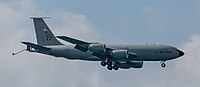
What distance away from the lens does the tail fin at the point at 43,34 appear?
106 meters

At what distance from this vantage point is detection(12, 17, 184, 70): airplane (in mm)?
92688

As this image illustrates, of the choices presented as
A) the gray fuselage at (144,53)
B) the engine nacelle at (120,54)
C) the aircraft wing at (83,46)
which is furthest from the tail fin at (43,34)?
the engine nacelle at (120,54)

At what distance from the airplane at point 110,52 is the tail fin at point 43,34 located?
344 mm

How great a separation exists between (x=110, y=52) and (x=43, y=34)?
18.8 m

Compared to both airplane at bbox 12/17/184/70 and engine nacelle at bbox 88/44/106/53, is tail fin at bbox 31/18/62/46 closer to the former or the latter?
airplane at bbox 12/17/184/70

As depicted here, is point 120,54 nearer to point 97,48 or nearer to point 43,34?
point 97,48

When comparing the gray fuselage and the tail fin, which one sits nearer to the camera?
the gray fuselage

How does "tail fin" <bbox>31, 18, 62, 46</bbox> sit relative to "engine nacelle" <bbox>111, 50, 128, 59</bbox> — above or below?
above

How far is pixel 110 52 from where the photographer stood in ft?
311

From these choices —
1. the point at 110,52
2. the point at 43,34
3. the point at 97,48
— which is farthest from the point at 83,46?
the point at 43,34

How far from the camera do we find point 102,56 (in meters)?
94.8

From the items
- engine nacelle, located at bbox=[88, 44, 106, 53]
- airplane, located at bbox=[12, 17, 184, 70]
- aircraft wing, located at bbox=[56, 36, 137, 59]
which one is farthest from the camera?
airplane, located at bbox=[12, 17, 184, 70]

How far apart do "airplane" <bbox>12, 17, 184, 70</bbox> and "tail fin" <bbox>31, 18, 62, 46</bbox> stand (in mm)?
344

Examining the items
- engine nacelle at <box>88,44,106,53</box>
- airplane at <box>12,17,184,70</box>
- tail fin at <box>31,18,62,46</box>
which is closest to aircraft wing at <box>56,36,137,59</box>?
airplane at <box>12,17,184,70</box>
